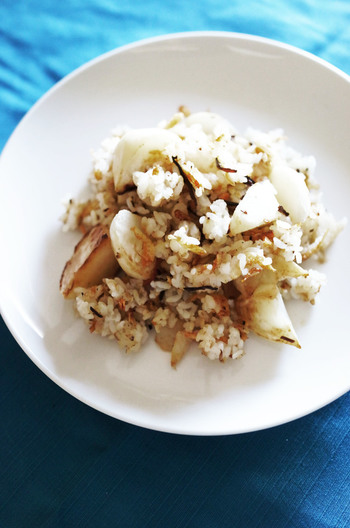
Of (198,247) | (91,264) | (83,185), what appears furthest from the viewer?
(83,185)

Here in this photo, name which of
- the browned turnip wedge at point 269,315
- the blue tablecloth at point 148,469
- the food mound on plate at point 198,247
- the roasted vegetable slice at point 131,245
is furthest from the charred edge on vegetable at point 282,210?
→ the blue tablecloth at point 148,469

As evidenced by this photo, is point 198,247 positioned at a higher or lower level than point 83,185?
higher

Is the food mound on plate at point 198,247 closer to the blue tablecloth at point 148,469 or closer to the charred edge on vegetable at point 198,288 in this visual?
the charred edge on vegetable at point 198,288

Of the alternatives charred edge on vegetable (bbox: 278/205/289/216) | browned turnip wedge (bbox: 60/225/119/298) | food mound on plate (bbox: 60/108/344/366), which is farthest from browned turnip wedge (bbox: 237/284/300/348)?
browned turnip wedge (bbox: 60/225/119/298)

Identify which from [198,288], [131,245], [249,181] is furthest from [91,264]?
[249,181]

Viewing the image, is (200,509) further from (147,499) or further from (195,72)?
(195,72)

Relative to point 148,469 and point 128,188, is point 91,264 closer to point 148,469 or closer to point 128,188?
point 128,188

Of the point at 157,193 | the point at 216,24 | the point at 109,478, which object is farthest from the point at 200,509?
the point at 216,24
